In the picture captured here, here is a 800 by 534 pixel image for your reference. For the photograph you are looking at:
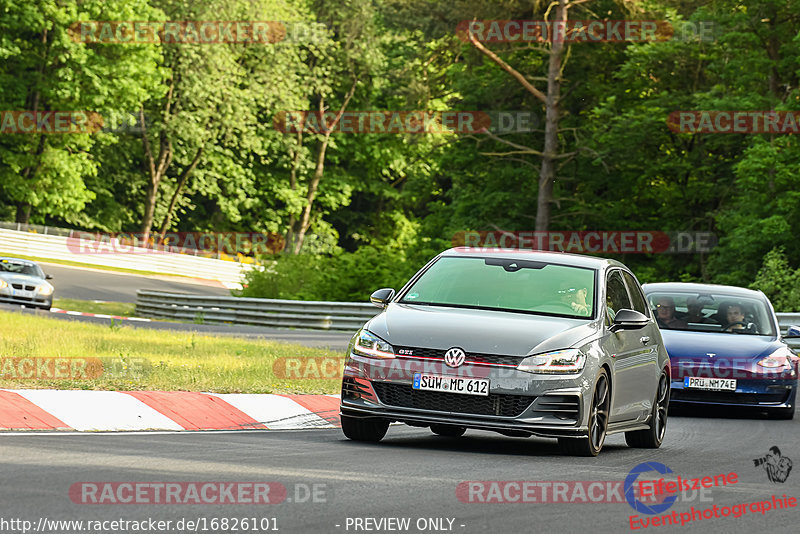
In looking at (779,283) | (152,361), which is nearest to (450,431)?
(152,361)

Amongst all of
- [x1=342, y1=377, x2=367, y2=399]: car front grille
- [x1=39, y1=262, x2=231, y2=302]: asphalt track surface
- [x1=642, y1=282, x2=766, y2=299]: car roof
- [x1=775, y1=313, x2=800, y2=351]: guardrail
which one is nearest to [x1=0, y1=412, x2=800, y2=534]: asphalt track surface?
[x1=342, y1=377, x2=367, y2=399]: car front grille

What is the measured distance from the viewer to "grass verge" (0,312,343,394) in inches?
523

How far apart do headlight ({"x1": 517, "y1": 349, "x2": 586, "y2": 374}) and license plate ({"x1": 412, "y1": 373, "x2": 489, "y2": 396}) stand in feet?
1.01

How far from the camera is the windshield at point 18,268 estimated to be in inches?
1470

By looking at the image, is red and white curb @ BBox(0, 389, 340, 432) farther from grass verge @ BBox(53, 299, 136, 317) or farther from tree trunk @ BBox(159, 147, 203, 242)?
tree trunk @ BBox(159, 147, 203, 242)

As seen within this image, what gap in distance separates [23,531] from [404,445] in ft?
17.2

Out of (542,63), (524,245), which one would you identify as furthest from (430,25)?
(524,245)

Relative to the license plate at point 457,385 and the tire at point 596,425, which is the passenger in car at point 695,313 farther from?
the license plate at point 457,385

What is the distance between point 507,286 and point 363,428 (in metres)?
1.77

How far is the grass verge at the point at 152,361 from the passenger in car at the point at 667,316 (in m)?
4.22

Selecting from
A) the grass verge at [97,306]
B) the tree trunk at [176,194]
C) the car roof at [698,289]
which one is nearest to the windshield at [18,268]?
the grass verge at [97,306]

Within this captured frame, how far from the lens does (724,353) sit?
16.5 m

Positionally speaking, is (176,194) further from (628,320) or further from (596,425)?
(596,425)

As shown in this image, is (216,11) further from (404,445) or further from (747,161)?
(404,445)
